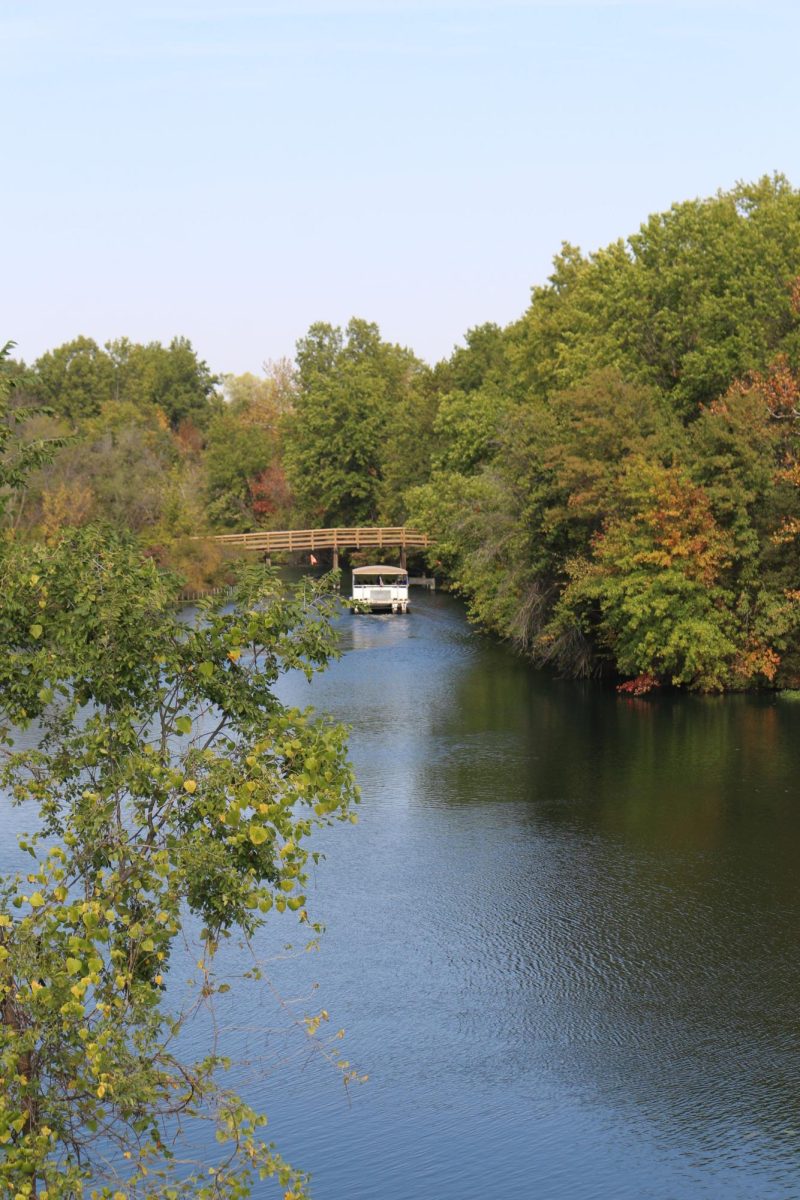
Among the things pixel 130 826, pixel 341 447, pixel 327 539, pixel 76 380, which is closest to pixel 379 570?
pixel 327 539

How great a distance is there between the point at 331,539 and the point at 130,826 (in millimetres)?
78929

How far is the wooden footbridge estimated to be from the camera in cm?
8950

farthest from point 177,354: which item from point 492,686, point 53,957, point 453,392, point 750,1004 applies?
point 53,957

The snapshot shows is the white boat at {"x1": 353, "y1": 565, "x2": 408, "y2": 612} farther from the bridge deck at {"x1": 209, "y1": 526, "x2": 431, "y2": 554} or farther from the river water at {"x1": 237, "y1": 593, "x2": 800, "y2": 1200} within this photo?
the river water at {"x1": 237, "y1": 593, "x2": 800, "y2": 1200}

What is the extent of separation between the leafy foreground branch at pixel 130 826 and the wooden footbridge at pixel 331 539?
7384cm

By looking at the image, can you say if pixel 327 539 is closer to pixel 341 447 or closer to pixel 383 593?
pixel 341 447

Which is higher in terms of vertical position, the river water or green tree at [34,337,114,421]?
green tree at [34,337,114,421]

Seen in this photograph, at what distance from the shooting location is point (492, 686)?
53.8 metres

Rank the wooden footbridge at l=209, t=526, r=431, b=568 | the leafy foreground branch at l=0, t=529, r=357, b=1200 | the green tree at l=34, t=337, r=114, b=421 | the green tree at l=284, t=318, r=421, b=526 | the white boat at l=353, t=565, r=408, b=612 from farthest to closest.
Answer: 1. the green tree at l=34, t=337, r=114, b=421
2. the green tree at l=284, t=318, r=421, b=526
3. the wooden footbridge at l=209, t=526, r=431, b=568
4. the white boat at l=353, t=565, r=408, b=612
5. the leafy foreground branch at l=0, t=529, r=357, b=1200

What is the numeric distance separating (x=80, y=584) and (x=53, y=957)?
3833 millimetres

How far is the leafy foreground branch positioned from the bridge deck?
242 feet

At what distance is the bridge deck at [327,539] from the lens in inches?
3524

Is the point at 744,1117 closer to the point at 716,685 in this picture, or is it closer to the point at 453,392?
the point at 716,685

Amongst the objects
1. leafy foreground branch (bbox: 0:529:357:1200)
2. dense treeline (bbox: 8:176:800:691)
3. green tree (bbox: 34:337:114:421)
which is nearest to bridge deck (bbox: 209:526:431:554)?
dense treeline (bbox: 8:176:800:691)
